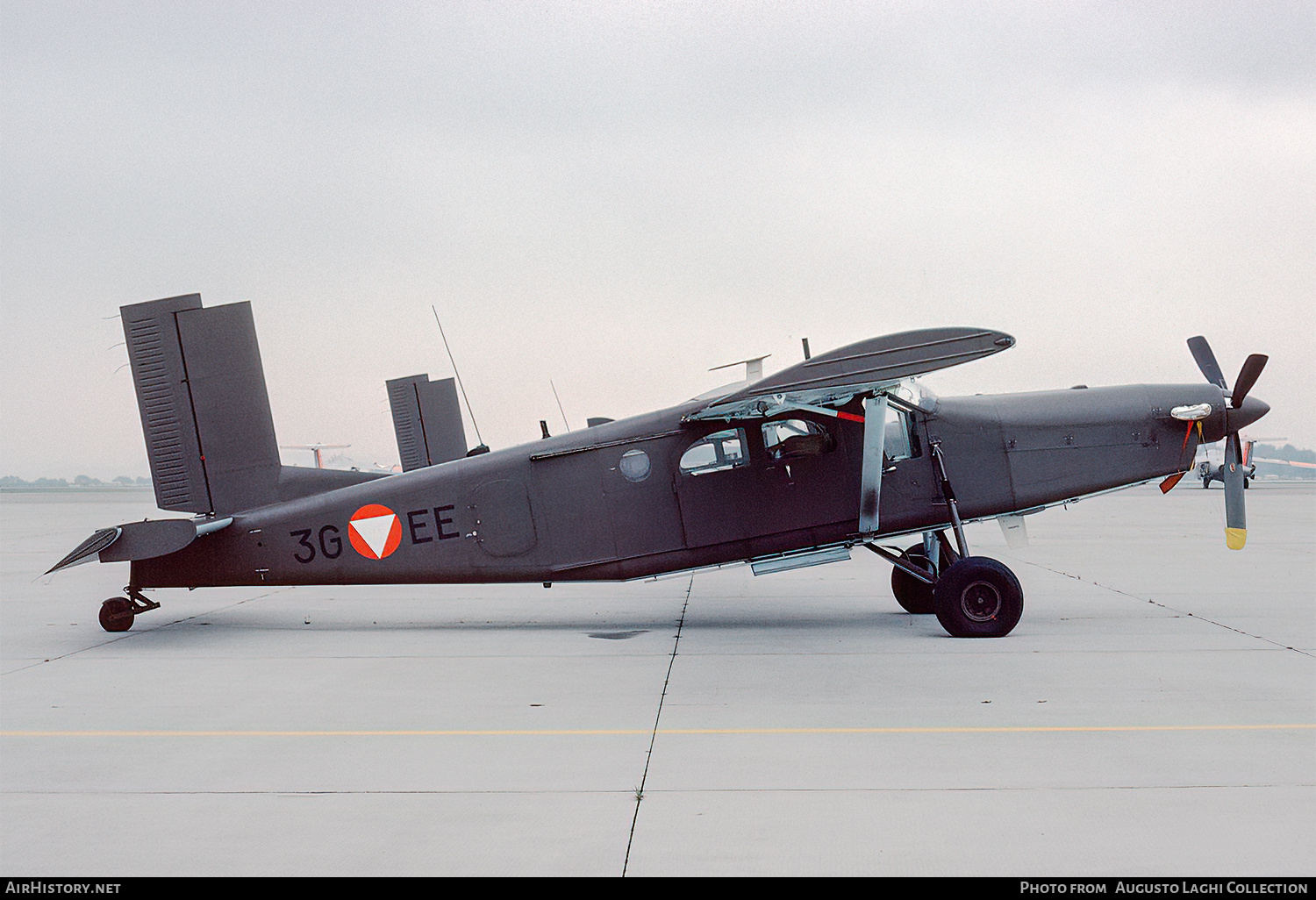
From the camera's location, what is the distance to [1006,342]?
823 centimetres

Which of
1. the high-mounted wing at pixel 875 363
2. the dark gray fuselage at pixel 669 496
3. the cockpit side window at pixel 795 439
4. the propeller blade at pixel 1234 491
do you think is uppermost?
the high-mounted wing at pixel 875 363

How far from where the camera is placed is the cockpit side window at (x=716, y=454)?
33.1ft

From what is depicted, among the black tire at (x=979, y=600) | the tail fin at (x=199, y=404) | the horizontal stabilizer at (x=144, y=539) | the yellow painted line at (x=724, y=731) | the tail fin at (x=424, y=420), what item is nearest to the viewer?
the yellow painted line at (x=724, y=731)

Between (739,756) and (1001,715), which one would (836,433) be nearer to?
(1001,715)

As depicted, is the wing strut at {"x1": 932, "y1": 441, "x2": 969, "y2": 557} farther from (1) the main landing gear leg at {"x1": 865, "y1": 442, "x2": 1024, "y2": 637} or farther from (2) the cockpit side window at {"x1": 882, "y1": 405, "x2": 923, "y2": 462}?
(2) the cockpit side window at {"x1": 882, "y1": 405, "x2": 923, "y2": 462}

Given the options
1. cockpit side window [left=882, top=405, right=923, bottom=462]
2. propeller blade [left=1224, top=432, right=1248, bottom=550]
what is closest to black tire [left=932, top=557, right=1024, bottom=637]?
cockpit side window [left=882, top=405, right=923, bottom=462]

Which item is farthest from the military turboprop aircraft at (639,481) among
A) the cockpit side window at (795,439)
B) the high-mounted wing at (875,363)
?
the high-mounted wing at (875,363)

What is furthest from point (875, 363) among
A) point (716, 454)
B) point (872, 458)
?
point (716, 454)

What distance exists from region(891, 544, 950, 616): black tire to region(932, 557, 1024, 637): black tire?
1458 mm

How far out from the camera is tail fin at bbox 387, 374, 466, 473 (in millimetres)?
21406

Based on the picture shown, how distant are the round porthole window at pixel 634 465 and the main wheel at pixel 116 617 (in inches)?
208

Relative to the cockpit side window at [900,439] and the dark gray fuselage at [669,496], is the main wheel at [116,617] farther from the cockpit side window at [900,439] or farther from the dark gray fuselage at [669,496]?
the cockpit side window at [900,439]

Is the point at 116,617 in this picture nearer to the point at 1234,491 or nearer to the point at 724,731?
the point at 724,731

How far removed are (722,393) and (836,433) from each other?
1162mm
